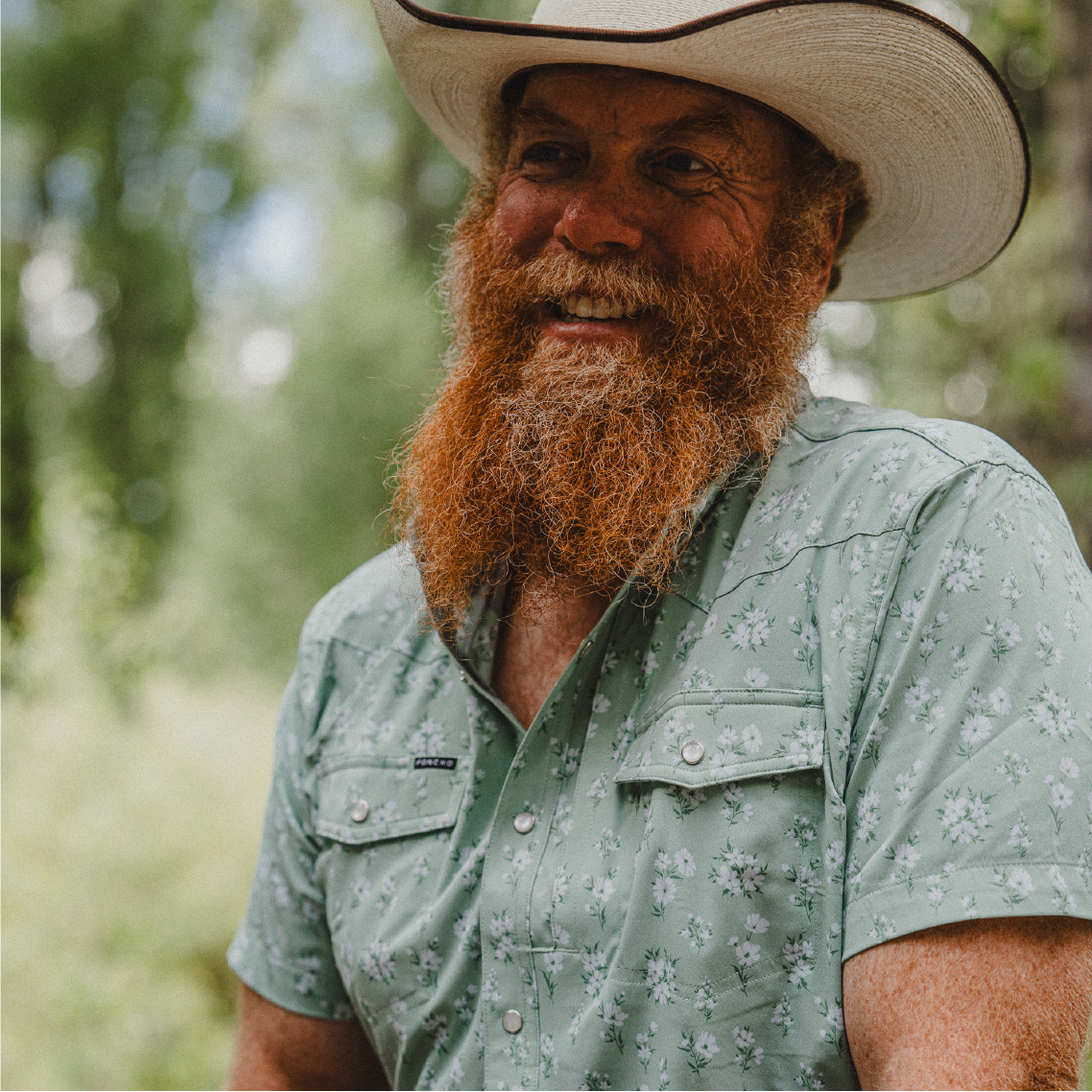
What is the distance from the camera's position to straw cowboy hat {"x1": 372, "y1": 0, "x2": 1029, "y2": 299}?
149 centimetres

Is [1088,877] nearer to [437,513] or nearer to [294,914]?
[437,513]

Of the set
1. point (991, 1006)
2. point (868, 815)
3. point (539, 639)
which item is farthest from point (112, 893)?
point (991, 1006)

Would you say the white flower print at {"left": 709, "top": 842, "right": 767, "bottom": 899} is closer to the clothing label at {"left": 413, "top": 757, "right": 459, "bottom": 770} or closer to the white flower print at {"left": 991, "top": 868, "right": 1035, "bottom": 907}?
the white flower print at {"left": 991, "top": 868, "right": 1035, "bottom": 907}

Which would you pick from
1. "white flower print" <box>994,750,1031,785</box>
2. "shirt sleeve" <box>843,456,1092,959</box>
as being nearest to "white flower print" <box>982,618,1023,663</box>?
"shirt sleeve" <box>843,456,1092,959</box>

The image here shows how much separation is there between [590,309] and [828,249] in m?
0.48

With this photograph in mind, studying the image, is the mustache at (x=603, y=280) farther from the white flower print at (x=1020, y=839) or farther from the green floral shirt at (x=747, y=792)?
the white flower print at (x=1020, y=839)

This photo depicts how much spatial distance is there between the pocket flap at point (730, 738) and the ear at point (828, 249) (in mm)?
803

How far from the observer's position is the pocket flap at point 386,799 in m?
1.59

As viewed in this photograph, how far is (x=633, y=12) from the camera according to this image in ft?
5.21

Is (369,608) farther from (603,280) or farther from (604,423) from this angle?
(603,280)

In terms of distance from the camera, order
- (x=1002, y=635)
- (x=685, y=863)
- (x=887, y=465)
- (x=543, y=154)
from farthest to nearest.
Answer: (x=543, y=154)
(x=887, y=465)
(x=685, y=863)
(x=1002, y=635)

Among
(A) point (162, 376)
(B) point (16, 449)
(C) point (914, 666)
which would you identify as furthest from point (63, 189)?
(C) point (914, 666)

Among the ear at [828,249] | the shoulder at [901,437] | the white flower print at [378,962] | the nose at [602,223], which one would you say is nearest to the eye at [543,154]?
the nose at [602,223]

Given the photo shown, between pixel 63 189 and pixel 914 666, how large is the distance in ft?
36.8
